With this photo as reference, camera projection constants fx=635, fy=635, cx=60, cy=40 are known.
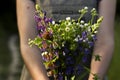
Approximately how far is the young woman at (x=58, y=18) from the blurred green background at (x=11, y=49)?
444 centimetres

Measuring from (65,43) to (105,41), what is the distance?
43cm

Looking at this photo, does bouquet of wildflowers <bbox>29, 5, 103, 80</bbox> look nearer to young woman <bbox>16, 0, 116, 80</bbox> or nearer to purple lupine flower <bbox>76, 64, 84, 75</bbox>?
purple lupine flower <bbox>76, 64, 84, 75</bbox>

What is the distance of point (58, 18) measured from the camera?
3.29 m

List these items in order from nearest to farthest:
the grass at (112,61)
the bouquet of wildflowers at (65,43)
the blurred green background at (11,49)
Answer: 1. the bouquet of wildflowers at (65,43)
2. the grass at (112,61)
3. the blurred green background at (11,49)

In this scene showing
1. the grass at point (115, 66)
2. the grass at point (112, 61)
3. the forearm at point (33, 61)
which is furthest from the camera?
the grass at point (112, 61)

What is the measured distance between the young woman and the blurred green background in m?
4.44

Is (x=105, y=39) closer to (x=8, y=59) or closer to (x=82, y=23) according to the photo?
(x=82, y=23)

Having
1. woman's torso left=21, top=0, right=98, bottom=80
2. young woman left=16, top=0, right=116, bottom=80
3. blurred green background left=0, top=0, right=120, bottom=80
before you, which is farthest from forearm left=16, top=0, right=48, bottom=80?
blurred green background left=0, top=0, right=120, bottom=80

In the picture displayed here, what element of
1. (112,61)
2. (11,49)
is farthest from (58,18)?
(11,49)

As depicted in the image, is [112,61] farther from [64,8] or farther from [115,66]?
[64,8]

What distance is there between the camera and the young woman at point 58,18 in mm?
3277

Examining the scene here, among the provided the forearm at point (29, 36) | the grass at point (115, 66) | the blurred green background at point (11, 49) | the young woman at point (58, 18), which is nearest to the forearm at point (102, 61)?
the young woman at point (58, 18)

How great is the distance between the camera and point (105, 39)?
3350mm

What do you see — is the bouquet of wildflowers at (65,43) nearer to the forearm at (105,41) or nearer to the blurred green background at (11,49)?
the forearm at (105,41)
